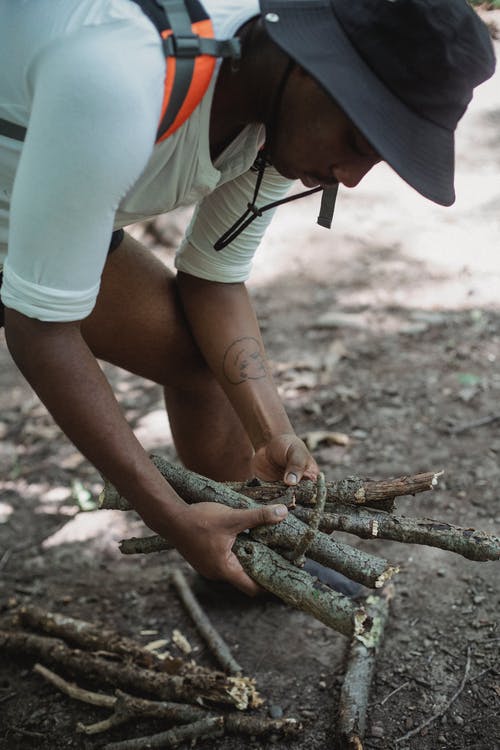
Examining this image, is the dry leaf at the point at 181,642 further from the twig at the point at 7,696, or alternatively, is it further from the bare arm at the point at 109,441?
the bare arm at the point at 109,441

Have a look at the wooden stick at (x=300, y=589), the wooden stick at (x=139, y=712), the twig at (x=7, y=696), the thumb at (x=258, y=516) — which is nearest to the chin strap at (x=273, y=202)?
the thumb at (x=258, y=516)

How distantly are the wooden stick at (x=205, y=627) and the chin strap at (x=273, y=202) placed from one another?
124cm

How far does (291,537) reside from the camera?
1.99 metres

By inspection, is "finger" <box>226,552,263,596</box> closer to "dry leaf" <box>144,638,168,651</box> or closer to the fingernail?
the fingernail

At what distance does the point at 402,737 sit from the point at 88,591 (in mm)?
1308

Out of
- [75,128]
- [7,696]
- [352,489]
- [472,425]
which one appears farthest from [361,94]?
[472,425]

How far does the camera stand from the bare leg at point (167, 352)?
2.43 metres

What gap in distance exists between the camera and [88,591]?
117 inches

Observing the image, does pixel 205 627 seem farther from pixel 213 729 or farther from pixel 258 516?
pixel 258 516

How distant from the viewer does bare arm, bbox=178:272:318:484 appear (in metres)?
2.48

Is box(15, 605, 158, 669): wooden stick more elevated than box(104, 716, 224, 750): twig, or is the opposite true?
box(104, 716, 224, 750): twig

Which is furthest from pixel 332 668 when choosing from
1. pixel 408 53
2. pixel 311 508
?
pixel 408 53

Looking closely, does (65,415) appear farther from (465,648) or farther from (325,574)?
(465,648)

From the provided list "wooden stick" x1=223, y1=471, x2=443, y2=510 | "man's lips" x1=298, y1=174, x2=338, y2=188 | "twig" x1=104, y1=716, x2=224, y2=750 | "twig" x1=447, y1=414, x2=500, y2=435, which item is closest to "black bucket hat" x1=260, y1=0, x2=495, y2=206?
"man's lips" x1=298, y1=174, x2=338, y2=188
